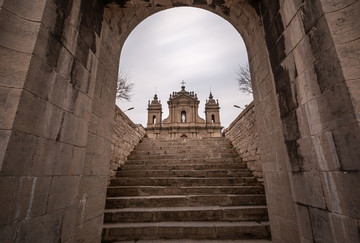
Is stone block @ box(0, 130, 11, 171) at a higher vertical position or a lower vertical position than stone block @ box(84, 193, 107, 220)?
higher

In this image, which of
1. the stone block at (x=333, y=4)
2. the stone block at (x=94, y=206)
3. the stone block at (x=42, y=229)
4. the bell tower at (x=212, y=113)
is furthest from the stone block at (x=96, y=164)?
the bell tower at (x=212, y=113)

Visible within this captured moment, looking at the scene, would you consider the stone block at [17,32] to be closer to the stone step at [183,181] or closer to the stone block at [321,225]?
the stone block at [321,225]

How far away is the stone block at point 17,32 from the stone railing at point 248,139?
540cm

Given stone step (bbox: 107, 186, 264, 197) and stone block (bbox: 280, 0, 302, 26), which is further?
stone step (bbox: 107, 186, 264, 197)

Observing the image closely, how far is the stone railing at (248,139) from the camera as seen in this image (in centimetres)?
514

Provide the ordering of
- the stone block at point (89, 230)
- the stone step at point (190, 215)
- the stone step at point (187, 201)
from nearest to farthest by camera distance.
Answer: the stone block at point (89, 230)
the stone step at point (190, 215)
the stone step at point (187, 201)

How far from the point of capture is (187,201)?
4137 millimetres

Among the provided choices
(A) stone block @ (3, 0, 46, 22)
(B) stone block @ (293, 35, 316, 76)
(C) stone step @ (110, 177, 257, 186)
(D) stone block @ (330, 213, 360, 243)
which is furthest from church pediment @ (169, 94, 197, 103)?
(D) stone block @ (330, 213, 360, 243)

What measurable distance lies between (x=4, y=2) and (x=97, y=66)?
124 cm

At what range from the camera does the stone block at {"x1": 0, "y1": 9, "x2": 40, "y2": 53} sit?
1.56 m

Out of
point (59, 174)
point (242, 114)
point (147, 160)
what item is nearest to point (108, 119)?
point (59, 174)

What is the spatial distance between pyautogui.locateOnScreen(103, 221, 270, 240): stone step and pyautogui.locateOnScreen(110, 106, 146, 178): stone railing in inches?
89.3

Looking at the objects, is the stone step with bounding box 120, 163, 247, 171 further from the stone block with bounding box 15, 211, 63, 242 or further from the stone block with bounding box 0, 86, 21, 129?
the stone block with bounding box 0, 86, 21, 129

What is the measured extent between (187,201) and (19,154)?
356 centimetres
